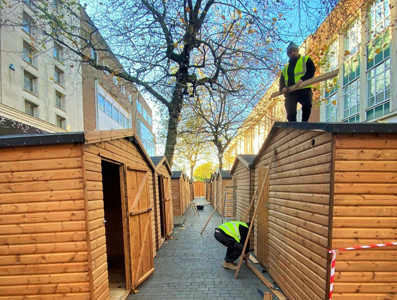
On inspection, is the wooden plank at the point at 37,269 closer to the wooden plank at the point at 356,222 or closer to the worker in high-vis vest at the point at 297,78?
the wooden plank at the point at 356,222

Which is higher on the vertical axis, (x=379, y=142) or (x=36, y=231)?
(x=379, y=142)

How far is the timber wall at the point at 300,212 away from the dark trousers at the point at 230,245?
785 millimetres

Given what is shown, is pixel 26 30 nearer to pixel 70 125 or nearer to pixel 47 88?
pixel 47 88

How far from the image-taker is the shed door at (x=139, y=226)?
4.63m

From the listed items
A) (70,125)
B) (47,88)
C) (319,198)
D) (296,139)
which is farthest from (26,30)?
(319,198)

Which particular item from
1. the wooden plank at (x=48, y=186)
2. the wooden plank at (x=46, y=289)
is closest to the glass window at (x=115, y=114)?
the wooden plank at (x=48, y=186)

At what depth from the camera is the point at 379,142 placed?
2889mm

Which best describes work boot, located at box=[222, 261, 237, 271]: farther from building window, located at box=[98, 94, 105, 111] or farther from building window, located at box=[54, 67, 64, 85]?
building window, located at box=[98, 94, 105, 111]

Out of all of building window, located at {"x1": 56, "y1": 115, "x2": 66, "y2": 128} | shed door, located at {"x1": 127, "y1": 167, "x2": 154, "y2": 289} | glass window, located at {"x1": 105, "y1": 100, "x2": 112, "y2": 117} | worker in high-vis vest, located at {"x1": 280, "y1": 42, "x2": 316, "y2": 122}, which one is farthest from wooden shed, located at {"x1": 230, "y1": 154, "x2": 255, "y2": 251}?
glass window, located at {"x1": 105, "y1": 100, "x2": 112, "y2": 117}

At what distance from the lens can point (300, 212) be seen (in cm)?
372

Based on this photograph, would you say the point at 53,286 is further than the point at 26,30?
No

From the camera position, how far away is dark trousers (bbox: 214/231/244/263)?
17.9 ft

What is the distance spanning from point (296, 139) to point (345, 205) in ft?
4.71

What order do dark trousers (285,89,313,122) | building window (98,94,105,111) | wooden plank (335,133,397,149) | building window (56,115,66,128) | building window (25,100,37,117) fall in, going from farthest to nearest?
building window (98,94,105,111) → building window (56,115,66,128) → building window (25,100,37,117) → dark trousers (285,89,313,122) → wooden plank (335,133,397,149)
